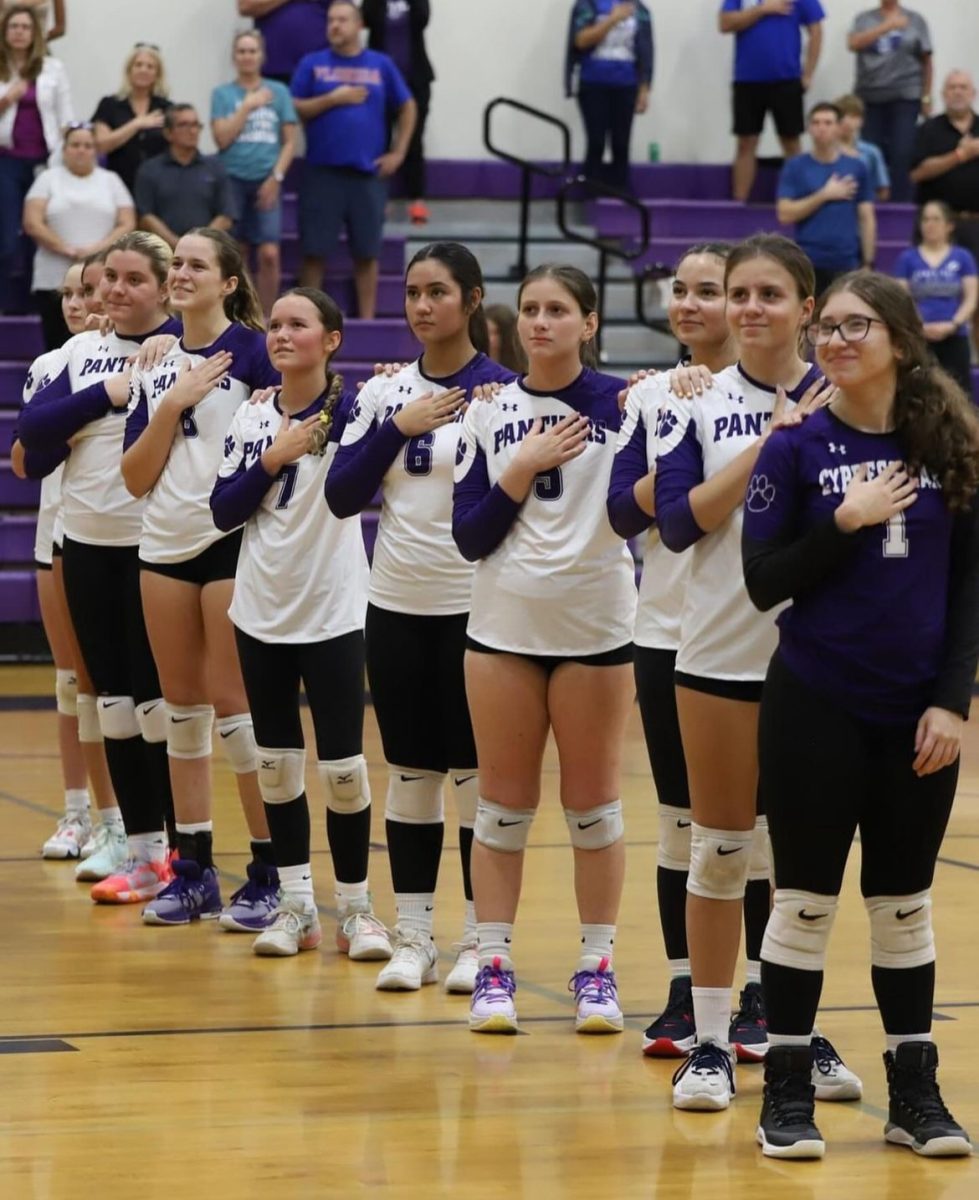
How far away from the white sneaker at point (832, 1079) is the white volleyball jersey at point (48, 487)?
309 centimetres

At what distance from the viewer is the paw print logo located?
392 centimetres

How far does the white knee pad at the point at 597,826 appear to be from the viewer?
494 centimetres

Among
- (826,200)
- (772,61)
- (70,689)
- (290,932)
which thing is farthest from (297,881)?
(772,61)

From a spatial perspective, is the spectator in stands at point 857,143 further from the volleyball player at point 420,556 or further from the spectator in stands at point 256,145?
the volleyball player at point 420,556

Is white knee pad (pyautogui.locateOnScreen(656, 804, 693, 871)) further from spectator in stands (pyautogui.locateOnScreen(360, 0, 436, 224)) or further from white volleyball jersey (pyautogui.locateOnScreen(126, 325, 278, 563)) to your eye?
spectator in stands (pyautogui.locateOnScreen(360, 0, 436, 224))

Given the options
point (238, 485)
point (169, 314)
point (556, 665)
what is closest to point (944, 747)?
point (556, 665)

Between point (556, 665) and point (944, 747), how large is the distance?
1237 mm

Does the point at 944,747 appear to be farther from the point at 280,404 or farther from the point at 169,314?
the point at 169,314

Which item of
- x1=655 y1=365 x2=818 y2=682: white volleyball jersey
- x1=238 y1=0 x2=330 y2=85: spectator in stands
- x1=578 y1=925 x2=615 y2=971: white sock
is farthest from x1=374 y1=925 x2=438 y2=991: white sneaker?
x1=238 y1=0 x2=330 y2=85: spectator in stands

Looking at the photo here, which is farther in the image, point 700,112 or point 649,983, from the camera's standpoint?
point 700,112

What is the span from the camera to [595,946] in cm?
497

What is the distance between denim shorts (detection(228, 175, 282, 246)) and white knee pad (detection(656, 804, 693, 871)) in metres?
8.51

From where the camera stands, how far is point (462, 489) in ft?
16.3

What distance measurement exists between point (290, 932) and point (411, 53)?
9.53 metres
